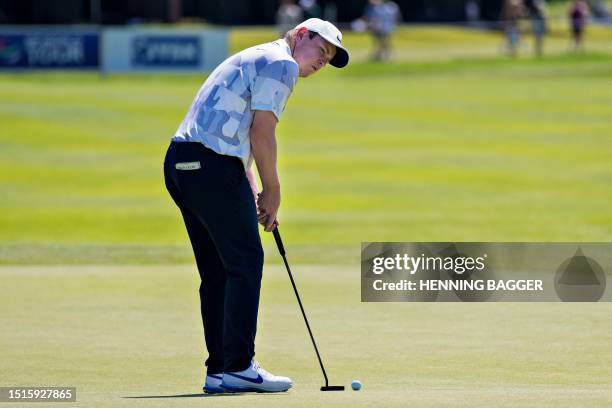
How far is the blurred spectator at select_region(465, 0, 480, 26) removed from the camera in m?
64.7

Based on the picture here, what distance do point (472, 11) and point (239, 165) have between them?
59.4 metres

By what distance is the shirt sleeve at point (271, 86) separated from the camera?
6215mm

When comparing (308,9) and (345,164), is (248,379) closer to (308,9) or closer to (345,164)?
(345,164)

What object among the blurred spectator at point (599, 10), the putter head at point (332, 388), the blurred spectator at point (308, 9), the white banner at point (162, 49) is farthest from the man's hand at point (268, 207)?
the blurred spectator at point (599, 10)

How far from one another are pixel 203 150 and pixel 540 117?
2422cm

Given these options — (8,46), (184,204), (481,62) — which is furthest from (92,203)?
(481,62)

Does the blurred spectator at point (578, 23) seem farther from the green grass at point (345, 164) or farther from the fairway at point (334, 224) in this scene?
the green grass at point (345, 164)

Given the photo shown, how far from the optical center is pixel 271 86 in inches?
245

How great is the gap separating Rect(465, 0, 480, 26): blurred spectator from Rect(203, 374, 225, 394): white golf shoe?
192 ft

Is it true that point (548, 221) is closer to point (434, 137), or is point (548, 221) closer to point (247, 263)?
point (434, 137)

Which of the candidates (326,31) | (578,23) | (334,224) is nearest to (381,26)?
(578,23)

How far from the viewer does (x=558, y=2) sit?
286 ft

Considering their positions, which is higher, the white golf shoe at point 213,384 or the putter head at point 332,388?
the putter head at point 332,388

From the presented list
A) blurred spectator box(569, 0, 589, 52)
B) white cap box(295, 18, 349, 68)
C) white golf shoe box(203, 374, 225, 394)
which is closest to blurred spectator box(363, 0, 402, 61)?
blurred spectator box(569, 0, 589, 52)
